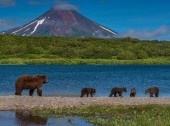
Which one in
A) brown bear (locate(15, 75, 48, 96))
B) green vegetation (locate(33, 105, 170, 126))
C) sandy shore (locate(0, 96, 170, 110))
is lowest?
green vegetation (locate(33, 105, 170, 126))

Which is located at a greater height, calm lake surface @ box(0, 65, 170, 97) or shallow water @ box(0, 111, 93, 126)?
calm lake surface @ box(0, 65, 170, 97)

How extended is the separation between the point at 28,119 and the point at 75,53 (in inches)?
5773

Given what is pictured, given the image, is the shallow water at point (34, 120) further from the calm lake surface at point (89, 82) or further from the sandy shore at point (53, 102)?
the calm lake surface at point (89, 82)

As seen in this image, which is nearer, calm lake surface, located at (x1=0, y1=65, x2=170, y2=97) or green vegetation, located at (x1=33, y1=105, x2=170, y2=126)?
green vegetation, located at (x1=33, y1=105, x2=170, y2=126)

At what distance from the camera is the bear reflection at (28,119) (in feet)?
77.3

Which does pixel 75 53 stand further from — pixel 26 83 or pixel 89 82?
A: pixel 26 83

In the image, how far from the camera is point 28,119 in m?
24.9

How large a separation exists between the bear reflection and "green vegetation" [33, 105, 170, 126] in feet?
2.62

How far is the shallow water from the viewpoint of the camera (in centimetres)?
2333

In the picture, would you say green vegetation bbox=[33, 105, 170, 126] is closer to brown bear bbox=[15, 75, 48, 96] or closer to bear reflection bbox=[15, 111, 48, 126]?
bear reflection bbox=[15, 111, 48, 126]

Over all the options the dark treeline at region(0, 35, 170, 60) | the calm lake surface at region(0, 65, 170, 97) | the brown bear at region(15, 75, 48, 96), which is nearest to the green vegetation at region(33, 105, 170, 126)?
the brown bear at region(15, 75, 48, 96)

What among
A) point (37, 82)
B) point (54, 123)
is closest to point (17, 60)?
point (37, 82)

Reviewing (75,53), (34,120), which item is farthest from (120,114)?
(75,53)

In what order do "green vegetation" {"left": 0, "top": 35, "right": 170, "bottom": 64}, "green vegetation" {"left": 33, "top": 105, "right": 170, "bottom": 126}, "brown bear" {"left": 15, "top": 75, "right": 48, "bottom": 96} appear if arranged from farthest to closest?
"green vegetation" {"left": 0, "top": 35, "right": 170, "bottom": 64} → "brown bear" {"left": 15, "top": 75, "right": 48, "bottom": 96} → "green vegetation" {"left": 33, "top": 105, "right": 170, "bottom": 126}
